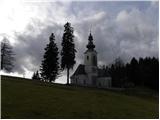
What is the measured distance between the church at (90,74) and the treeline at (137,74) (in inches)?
205

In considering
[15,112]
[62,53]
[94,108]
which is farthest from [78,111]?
[62,53]

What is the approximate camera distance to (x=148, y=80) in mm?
79688

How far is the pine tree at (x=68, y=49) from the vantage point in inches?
2099

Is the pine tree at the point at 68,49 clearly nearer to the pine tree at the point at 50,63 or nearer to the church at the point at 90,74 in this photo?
the pine tree at the point at 50,63

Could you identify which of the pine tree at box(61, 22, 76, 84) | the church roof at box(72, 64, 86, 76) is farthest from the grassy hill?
the church roof at box(72, 64, 86, 76)

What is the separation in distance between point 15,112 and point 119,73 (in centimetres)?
6202

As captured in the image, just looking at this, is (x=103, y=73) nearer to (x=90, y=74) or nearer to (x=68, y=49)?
(x=90, y=74)

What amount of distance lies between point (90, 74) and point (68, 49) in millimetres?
22786

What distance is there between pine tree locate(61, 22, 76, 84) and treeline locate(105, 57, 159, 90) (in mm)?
28677

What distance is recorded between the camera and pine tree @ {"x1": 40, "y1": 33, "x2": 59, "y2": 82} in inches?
2191

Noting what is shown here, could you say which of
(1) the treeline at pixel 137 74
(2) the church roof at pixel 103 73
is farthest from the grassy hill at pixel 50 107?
(1) the treeline at pixel 137 74

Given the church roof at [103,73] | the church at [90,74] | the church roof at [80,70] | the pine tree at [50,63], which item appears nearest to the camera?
the pine tree at [50,63]

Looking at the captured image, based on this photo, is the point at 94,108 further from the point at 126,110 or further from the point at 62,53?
the point at 62,53

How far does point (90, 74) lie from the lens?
7575cm
